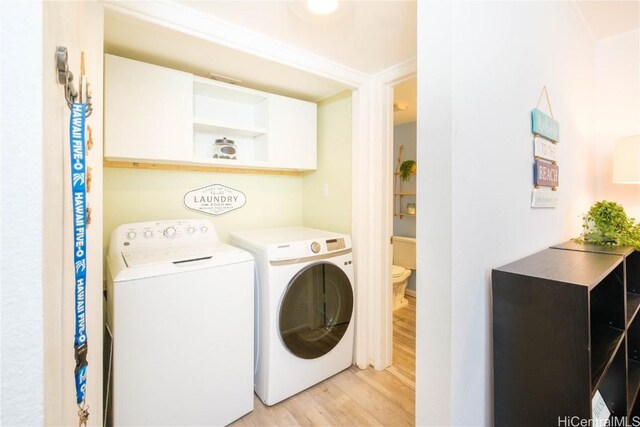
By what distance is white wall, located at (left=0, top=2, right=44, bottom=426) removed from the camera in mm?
312

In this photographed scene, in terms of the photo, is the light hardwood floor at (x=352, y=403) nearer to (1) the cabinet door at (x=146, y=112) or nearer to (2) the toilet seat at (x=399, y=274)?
(2) the toilet seat at (x=399, y=274)

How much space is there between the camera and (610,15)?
1817 millimetres

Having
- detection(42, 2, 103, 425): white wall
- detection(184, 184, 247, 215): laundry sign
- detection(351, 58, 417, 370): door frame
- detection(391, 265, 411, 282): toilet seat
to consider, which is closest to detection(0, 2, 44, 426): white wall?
detection(42, 2, 103, 425): white wall

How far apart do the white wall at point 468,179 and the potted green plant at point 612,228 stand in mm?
680

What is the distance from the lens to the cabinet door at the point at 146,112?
1463mm

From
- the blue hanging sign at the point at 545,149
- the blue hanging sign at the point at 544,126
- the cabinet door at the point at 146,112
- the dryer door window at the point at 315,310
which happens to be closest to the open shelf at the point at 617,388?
the blue hanging sign at the point at 545,149

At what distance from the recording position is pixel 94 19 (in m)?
1.11

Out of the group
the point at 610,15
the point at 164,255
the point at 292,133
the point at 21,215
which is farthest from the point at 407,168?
the point at 21,215

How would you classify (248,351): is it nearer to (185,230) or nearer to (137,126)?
(185,230)

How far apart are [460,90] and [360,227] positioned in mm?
1264

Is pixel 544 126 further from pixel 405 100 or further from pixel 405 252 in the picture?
pixel 405 252

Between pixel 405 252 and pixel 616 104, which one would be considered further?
pixel 405 252

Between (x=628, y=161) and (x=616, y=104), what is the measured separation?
662 mm

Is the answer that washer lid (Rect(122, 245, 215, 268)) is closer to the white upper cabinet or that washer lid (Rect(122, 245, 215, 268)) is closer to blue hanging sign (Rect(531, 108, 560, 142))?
the white upper cabinet
